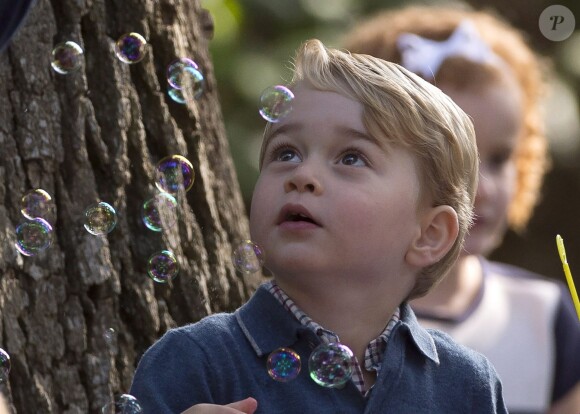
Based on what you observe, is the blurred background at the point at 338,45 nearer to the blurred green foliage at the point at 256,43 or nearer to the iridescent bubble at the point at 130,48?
the blurred green foliage at the point at 256,43

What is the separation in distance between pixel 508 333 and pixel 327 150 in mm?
1179

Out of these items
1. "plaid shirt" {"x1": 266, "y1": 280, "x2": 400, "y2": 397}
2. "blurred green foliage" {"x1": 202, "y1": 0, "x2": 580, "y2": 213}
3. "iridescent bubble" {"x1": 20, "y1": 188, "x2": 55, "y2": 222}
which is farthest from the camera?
"blurred green foliage" {"x1": 202, "y1": 0, "x2": 580, "y2": 213}

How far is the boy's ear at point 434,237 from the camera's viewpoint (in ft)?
7.31

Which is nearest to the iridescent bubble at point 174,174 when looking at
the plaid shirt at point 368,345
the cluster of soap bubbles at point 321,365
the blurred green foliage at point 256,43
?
the plaid shirt at point 368,345

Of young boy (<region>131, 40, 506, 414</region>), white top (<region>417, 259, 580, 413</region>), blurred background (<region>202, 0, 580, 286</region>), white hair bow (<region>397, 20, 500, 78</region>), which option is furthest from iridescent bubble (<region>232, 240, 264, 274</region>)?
blurred background (<region>202, 0, 580, 286</region>)

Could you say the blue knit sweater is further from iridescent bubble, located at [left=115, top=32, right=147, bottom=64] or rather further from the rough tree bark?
iridescent bubble, located at [left=115, top=32, right=147, bottom=64]

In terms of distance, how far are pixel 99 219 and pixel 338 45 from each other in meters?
3.16

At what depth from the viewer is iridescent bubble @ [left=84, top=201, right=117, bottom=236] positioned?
2.48 metres

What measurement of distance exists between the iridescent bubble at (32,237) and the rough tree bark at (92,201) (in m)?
0.06

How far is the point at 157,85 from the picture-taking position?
9.16 feet

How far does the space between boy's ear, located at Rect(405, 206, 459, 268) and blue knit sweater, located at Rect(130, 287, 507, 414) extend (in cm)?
12

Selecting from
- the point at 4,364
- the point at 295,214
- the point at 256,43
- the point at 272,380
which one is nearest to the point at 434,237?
the point at 295,214

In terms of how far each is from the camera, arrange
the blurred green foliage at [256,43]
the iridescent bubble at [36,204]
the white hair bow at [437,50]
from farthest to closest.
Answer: the blurred green foliage at [256,43], the white hair bow at [437,50], the iridescent bubble at [36,204]

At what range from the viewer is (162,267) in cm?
255
